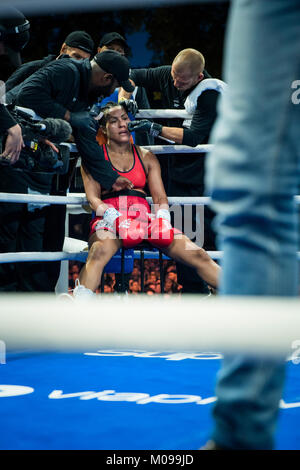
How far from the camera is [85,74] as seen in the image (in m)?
2.31

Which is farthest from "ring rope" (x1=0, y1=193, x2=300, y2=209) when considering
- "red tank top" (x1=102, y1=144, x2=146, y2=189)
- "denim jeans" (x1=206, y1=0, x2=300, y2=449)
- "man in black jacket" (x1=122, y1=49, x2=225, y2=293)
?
"denim jeans" (x1=206, y1=0, x2=300, y2=449)

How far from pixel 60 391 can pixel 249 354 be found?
3.55 feet

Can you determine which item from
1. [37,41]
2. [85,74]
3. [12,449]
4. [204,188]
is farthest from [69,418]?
[37,41]

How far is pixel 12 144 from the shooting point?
1.68 meters

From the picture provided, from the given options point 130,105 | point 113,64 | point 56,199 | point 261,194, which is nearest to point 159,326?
point 261,194

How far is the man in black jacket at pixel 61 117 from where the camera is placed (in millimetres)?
2221

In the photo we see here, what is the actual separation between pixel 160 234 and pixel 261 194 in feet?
5.87

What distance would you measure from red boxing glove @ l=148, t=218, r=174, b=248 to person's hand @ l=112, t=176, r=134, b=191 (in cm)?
25

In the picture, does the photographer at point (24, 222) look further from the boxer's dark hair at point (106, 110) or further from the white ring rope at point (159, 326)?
the white ring rope at point (159, 326)

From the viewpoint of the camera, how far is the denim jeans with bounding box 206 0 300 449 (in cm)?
49

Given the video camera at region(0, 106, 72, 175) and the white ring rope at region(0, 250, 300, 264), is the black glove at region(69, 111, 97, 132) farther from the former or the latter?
the white ring rope at region(0, 250, 300, 264)

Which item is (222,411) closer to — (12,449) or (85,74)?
(12,449)

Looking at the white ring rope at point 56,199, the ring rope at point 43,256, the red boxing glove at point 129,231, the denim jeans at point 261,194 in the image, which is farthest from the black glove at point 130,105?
the denim jeans at point 261,194

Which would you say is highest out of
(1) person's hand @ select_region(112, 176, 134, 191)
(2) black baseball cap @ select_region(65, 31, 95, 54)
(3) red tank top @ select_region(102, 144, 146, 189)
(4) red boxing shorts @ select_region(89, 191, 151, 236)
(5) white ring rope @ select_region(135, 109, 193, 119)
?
(2) black baseball cap @ select_region(65, 31, 95, 54)
